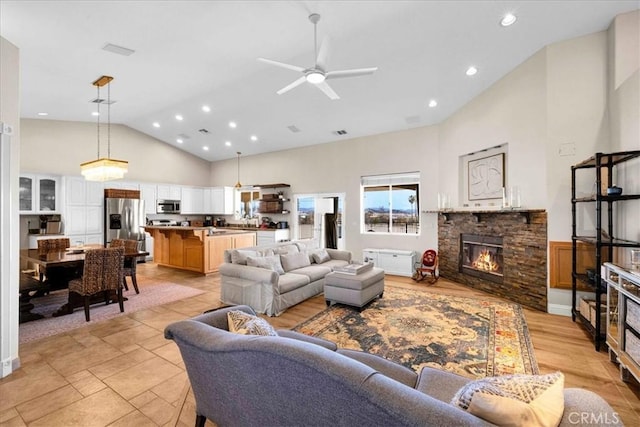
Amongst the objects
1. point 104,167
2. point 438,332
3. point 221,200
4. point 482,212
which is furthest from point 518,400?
point 221,200

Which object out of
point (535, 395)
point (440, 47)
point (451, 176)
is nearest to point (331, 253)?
point (451, 176)

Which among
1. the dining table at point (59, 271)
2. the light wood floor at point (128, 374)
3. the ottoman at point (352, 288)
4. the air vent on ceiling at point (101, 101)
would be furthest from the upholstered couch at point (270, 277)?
the air vent on ceiling at point (101, 101)

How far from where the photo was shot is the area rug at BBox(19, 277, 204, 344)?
3.54 m

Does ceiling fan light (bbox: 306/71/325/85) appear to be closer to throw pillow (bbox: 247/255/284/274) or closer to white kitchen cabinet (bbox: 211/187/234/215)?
throw pillow (bbox: 247/255/284/274)

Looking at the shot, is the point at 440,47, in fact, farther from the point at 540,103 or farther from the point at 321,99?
the point at 321,99

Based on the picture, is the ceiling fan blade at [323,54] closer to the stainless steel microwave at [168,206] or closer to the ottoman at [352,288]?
the ottoman at [352,288]

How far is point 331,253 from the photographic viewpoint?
596cm

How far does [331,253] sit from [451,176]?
298cm

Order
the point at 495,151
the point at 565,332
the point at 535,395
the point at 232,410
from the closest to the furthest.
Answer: the point at 535,395, the point at 232,410, the point at 565,332, the point at 495,151

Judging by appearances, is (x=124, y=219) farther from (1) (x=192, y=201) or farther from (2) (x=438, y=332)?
(2) (x=438, y=332)

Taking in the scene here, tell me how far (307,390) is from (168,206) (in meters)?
9.39

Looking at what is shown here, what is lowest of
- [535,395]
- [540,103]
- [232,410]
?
[232,410]

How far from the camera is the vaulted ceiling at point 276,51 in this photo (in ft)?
10.9

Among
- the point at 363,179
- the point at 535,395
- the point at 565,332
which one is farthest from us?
the point at 363,179
